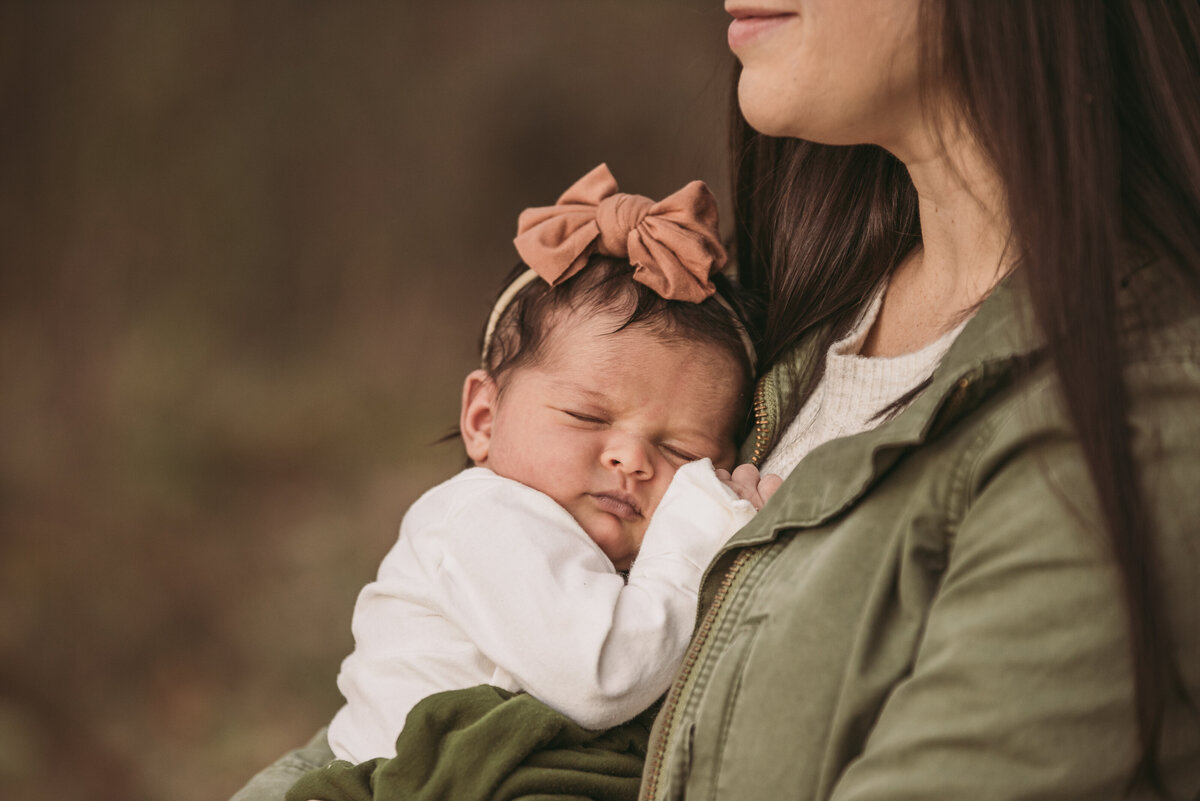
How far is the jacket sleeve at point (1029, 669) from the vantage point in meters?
0.98

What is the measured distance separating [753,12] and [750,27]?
0.06 ft

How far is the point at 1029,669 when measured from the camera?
978mm

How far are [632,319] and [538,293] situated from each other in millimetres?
181

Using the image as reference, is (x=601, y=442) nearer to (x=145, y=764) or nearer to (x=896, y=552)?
(x=896, y=552)

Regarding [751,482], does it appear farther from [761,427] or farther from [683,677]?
[683,677]

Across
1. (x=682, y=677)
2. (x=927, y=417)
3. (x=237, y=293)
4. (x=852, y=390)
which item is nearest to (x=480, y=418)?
(x=852, y=390)

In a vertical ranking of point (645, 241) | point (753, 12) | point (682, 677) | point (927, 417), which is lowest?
point (682, 677)

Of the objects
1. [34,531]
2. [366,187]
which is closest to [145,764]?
[34,531]

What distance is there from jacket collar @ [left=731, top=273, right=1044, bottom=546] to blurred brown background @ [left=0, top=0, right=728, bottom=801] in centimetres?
322

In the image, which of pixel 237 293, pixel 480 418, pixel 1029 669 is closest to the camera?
pixel 1029 669

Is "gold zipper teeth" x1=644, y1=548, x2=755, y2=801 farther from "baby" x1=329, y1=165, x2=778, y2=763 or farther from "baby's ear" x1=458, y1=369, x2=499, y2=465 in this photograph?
"baby's ear" x1=458, y1=369, x2=499, y2=465

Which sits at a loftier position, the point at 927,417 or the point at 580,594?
the point at 927,417

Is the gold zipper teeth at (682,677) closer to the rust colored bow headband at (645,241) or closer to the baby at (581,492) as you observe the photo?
the baby at (581,492)

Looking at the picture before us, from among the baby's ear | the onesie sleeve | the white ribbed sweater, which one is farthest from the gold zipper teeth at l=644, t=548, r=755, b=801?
the baby's ear
